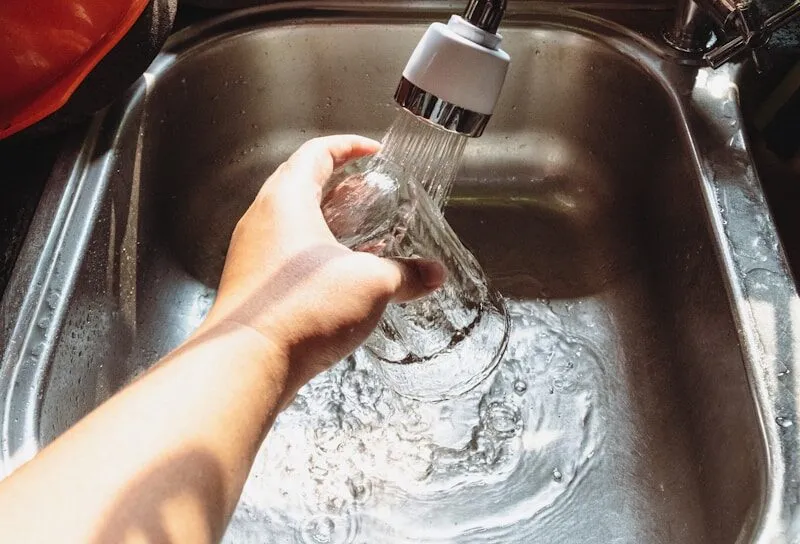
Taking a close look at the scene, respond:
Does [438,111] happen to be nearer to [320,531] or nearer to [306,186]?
[306,186]

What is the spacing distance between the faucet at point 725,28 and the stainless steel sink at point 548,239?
0.10ft

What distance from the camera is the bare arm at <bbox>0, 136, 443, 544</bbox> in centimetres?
34

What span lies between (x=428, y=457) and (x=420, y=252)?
21 centimetres

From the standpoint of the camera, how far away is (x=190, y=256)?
792 millimetres

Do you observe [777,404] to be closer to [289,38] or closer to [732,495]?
[732,495]

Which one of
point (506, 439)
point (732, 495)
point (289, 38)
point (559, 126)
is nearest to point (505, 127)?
point (559, 126)

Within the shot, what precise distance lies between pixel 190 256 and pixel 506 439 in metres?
0.41

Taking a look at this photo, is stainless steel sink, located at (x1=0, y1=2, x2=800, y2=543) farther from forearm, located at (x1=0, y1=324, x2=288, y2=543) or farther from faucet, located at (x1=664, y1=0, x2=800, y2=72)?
forearm, located at (x1=0, y1=324, x2=288, y2=543)

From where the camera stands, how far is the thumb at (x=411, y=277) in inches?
19.0

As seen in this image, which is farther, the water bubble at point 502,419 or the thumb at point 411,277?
the water bubble at point 502,419

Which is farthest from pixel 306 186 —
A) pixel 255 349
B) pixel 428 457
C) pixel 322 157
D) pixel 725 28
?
pixel 725 28

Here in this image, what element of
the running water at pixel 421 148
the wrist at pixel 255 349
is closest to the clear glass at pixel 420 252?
the running water at pixel 421 148

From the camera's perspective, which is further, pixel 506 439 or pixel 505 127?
pixel 505 127

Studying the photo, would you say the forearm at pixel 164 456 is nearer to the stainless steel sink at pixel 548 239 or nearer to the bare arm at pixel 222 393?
the bare arm at pixel 222 393
